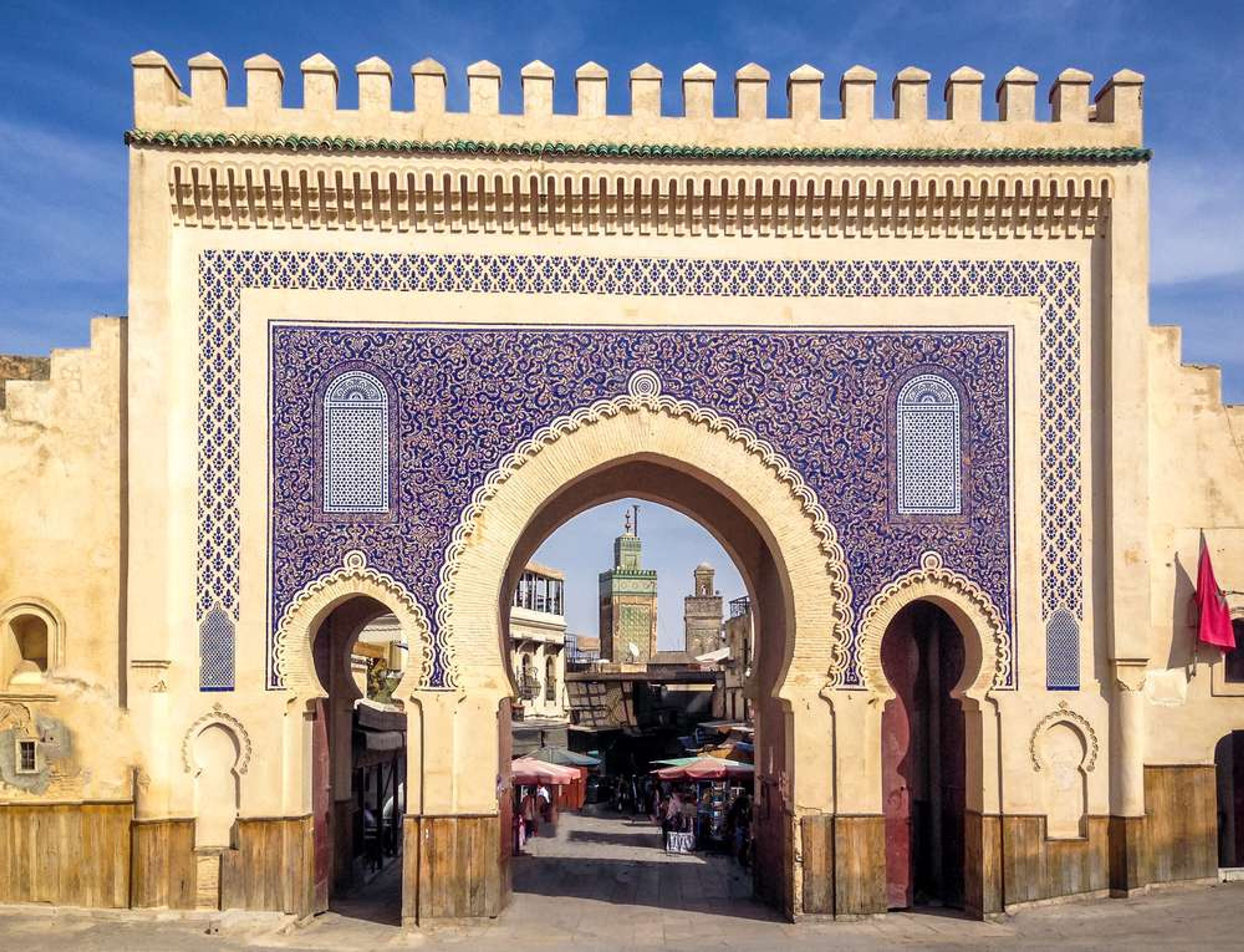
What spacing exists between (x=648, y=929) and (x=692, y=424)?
3823 millimetres

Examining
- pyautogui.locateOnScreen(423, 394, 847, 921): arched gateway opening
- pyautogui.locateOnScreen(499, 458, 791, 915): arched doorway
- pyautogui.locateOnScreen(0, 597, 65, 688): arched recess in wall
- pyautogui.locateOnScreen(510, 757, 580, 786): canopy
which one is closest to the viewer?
pyautogui.locateOnScreen(0, 597, 65, 688): arched recess in wall

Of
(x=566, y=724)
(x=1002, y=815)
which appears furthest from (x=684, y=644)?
(x=1002, y=815)

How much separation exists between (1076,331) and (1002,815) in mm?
3741

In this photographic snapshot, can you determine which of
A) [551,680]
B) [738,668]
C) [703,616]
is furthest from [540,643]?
[703,616]

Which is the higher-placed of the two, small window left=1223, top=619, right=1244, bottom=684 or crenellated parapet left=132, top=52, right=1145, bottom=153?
crenellated parapet left=132, top=52, right=1145, bottom=153

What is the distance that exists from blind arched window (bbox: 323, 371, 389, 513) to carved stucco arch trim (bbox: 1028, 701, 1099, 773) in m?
5.18

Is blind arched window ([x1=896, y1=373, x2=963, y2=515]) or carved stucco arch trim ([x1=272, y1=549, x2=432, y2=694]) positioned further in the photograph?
blind arched window ([x1=896, y1=373, x2=963, y2=515])

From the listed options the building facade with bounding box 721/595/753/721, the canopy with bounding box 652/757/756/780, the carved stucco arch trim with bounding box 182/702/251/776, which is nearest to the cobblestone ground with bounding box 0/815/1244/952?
the carved stucco arch trim with bounding box 182/702/251/776

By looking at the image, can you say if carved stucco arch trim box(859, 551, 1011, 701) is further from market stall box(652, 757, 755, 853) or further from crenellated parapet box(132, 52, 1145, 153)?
market stall box(652, 757, 755, 853)

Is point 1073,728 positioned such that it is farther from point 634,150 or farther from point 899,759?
point 634,150

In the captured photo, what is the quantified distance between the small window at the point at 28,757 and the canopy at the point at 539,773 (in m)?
7.11

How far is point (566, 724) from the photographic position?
28000 millimetres

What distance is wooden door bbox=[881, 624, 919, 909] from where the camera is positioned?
1162cm

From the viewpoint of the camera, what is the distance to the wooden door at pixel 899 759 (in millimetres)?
11617
